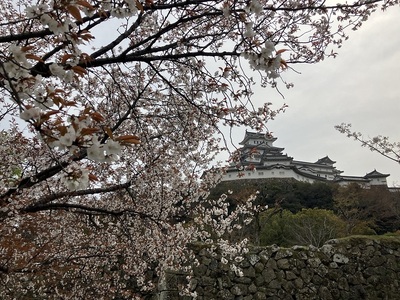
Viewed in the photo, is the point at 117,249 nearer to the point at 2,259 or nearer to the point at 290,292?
the point at 2,259

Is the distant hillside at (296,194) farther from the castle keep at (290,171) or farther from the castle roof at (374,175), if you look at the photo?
the castle roof at (374,175)

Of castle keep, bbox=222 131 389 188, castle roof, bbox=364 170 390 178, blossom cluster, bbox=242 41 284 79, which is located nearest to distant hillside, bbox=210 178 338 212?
castle keep, bbox=222 131 389 188

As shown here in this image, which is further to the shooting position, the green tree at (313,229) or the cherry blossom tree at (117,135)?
the green tree at (313,229)

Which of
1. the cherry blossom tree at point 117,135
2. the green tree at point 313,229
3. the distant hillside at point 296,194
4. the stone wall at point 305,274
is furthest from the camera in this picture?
the distant hillside at point 296,194

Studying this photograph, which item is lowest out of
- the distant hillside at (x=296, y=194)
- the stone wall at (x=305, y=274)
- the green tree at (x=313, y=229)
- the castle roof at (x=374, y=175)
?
the stone wall at (x=305, y=274)

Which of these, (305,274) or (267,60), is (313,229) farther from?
(267,60)

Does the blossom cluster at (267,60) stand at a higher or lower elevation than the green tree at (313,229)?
lower

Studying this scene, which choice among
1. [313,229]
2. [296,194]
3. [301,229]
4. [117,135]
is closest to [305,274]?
[117,135]

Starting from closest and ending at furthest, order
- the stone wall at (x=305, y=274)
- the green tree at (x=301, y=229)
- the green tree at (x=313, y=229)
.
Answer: the stone wall at (x=305, y=274) → the green tree at (x=313, y=229) → the green tree at (x=301, y=229)

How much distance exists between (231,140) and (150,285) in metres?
3.68

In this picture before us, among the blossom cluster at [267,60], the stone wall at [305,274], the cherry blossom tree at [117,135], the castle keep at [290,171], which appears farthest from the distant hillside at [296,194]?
the blossom cluster at [267,60]

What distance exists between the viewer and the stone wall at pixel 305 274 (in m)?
6.38

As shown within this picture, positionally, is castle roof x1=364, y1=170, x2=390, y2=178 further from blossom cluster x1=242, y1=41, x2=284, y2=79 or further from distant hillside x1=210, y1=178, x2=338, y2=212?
blossom cluster x1=242, y1=41, x2=284, y2=79

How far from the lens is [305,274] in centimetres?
662
